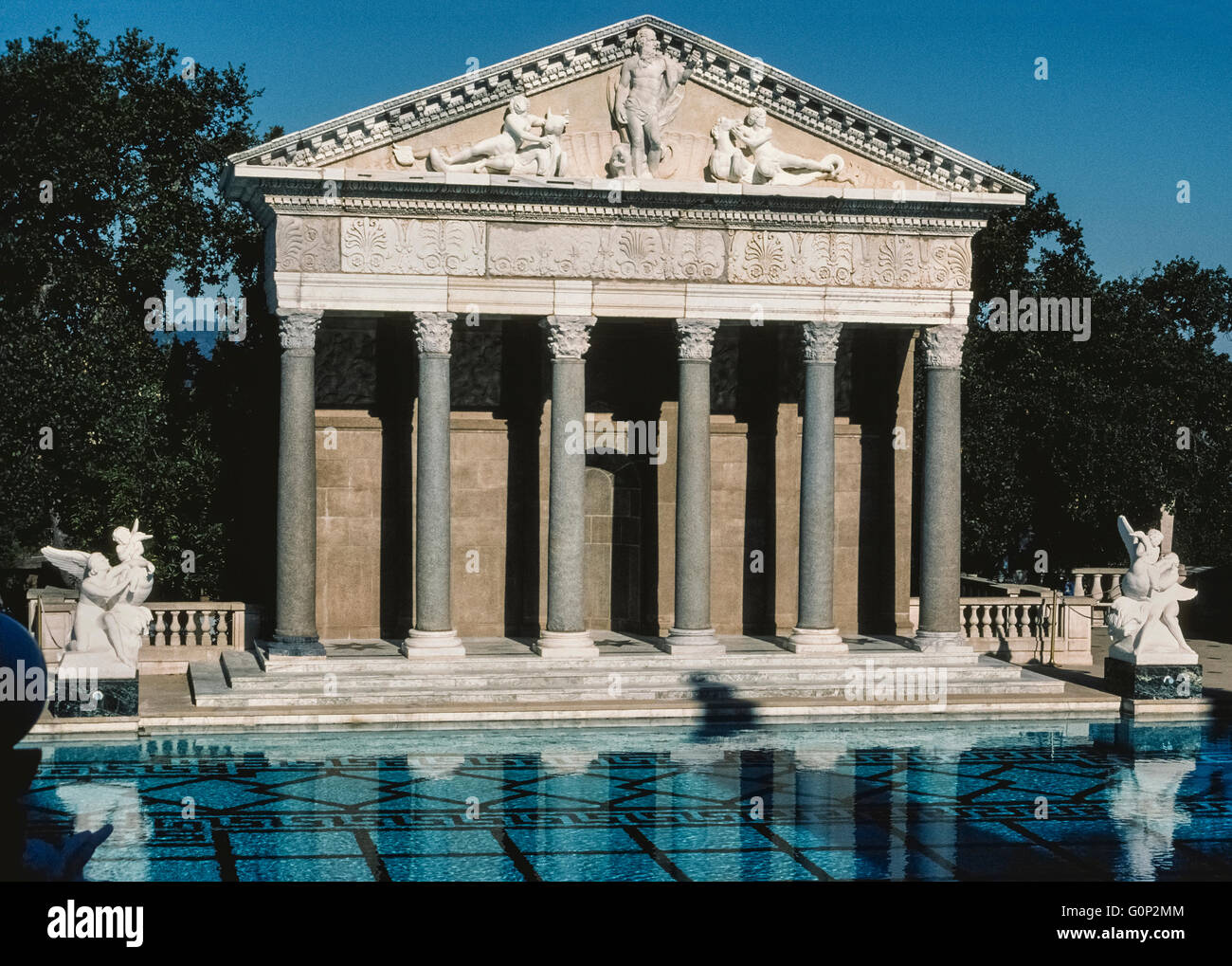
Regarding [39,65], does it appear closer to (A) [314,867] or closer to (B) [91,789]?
(B) [91,789]

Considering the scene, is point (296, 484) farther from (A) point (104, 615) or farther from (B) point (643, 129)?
(B) point (643, 129)

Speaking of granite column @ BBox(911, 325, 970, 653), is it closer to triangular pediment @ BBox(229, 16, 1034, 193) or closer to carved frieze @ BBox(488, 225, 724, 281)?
triangular pediment @ BBox(229, 16, 1034, 193)

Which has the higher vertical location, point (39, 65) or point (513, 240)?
point (39, 65)

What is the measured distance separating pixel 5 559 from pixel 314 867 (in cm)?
3896

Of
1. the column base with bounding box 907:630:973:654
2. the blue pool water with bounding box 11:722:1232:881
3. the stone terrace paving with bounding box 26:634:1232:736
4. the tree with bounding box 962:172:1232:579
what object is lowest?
the blue pool water with bounding box 11:722:1232:881

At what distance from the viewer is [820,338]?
34125mm

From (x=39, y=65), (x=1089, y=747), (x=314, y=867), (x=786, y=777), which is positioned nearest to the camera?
(x=314, y=867)

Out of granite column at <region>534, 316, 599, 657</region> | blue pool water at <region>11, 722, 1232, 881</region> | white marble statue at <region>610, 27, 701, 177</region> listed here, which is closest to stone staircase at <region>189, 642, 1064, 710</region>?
granite column at <region>534, 316, 599, 657</region>

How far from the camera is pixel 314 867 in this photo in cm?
1905

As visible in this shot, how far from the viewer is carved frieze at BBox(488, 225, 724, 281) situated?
3284 cm

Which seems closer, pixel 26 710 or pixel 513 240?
pixel 26 710

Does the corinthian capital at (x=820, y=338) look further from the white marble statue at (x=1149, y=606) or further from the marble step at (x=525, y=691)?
the white marble statue at (x=1149, y=606)

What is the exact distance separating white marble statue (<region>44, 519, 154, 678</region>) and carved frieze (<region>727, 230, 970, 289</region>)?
1323cm

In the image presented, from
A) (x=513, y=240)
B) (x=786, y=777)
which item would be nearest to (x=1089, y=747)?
(x=786, y=777)
